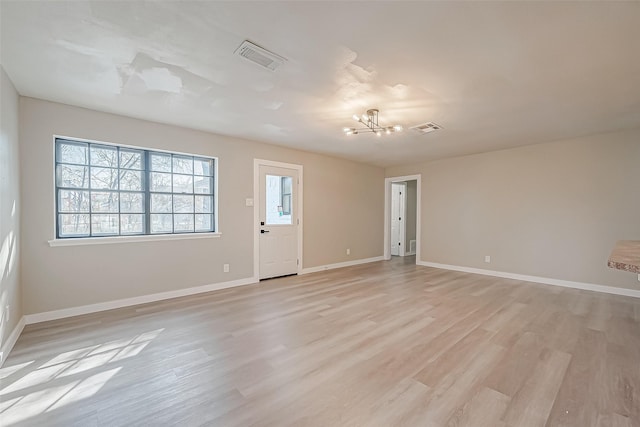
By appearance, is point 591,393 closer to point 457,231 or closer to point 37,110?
point 457,231

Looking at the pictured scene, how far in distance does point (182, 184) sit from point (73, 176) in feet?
4.04

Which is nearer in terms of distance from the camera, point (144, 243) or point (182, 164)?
point (144, 243)

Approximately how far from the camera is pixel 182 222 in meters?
4.11

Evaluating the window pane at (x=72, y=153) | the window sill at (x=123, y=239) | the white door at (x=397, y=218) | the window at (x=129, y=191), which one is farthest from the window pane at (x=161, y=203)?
the white door at (x=397, y=218)

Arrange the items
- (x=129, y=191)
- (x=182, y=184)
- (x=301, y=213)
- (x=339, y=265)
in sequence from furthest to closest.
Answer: (x=339, y=265) < (x=301, y=213) < (x=182, y=184) < (x=129, y=191)

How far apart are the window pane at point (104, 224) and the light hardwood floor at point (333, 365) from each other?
103 cm

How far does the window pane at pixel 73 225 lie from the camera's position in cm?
322

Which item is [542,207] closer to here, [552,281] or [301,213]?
[552,281]

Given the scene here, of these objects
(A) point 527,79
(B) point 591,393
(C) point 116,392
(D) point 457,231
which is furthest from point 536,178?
(C) point 116,392

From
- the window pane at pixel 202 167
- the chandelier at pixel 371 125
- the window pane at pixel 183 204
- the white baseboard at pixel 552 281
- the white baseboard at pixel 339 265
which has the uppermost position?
the chandelier at pixel 371 125

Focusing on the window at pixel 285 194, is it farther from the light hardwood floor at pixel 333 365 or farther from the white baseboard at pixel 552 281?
the white baseboard at pixel 552 281

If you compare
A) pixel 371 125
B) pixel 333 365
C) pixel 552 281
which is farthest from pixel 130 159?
pixel 552 281

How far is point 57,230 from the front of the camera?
3182mm

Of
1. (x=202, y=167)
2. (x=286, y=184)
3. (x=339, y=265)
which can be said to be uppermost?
(x=202, y=167)
